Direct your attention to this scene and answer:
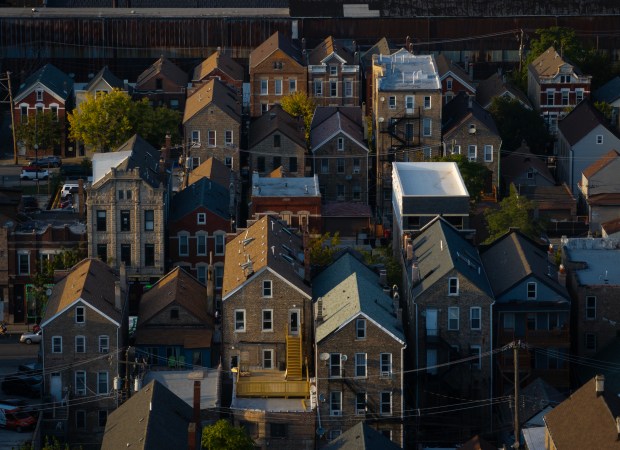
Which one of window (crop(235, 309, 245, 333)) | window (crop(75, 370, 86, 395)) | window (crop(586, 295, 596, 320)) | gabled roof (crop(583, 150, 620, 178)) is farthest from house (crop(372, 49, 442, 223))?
window (crop(75, 370, 86, 395))

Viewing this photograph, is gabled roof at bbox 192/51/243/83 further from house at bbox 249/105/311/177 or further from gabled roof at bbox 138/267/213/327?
gabled roof at bbox 138/267/213/327

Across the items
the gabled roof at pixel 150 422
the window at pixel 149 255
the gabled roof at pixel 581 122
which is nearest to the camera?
the gabled roof at pixel 150 422

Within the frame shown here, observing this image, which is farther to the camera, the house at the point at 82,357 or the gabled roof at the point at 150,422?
the house at the point at 82,357

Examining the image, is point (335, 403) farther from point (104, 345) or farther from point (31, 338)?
point (31, 338)

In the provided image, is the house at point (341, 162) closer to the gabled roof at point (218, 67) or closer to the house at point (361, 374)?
the gabled roof at point (218, 67)

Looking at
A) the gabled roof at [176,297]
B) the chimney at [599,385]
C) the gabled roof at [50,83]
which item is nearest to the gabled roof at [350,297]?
the gabled roof at [176,297]
